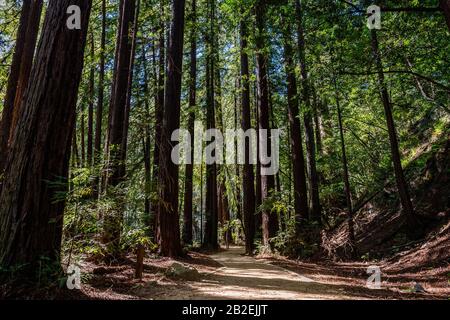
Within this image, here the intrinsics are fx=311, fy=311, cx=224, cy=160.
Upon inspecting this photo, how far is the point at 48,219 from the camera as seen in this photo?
429cm

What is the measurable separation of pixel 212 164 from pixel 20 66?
38.9ft

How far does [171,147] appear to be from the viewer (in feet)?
32.6

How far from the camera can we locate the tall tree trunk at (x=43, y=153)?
13.5 ft

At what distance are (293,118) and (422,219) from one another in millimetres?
6446

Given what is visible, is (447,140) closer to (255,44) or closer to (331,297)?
(255,44)

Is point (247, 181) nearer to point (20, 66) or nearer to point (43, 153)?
point (20, 66)

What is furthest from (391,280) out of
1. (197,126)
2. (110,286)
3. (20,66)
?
(197,126)

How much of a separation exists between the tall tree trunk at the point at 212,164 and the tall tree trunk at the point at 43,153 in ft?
38.8

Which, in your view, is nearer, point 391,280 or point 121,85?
point 391,280

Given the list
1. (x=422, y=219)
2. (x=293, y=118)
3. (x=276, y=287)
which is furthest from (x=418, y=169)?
(x=276, y=287)

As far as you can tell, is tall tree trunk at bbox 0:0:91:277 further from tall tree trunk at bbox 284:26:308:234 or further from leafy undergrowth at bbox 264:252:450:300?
tall tree trunk at bbox 284:26:308:234

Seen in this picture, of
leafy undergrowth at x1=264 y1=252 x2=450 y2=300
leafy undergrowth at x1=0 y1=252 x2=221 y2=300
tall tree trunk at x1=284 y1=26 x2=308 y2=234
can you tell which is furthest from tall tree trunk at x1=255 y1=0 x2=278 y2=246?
leafy undergrowth at x1=0 y1=252 x2=221 y2=300

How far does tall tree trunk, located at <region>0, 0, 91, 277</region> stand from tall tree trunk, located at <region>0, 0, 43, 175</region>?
157 inches

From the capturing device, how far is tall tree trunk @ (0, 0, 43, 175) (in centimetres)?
806
